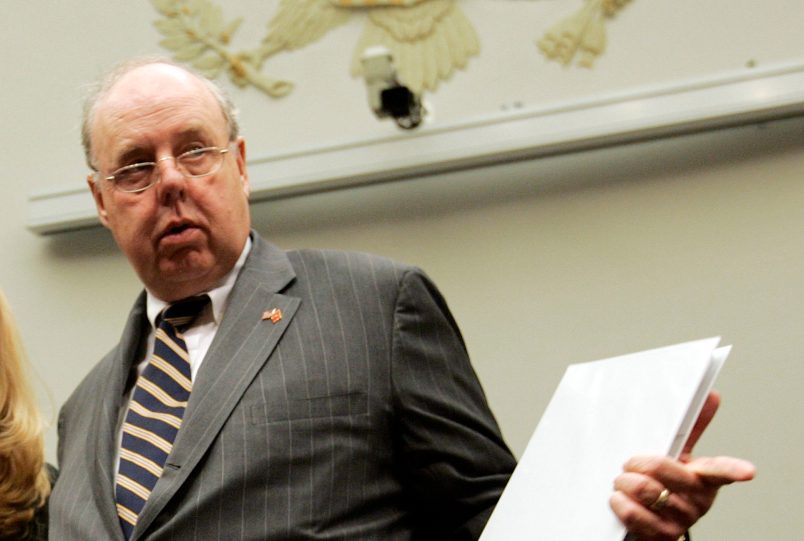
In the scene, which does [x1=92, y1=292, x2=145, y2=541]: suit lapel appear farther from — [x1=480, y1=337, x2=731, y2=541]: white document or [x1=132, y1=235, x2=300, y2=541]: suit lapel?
[x1=480, y1=337, x2=731, y2=541]: white document

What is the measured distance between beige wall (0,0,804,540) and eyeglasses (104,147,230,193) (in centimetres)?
124

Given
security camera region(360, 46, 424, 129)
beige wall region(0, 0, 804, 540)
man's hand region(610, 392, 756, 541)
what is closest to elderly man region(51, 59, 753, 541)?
man's hand region(610, 392, 756, 541)

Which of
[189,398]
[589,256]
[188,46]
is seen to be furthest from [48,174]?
[189,398]

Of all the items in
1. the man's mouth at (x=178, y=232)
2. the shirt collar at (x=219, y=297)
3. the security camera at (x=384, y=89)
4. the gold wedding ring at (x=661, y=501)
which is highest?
the security camera at (x=384, y=89)

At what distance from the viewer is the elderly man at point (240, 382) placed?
1.84m

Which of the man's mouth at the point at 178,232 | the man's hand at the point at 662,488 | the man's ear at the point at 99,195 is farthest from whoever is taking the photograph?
the man's ear at the point at 99,195

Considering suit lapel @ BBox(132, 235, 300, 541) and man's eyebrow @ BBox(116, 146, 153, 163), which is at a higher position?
man's eyebrow @ BBox(116, 146, 153, 163)

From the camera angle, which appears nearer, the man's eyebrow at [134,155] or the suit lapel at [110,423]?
the suit lapel at [110,423]

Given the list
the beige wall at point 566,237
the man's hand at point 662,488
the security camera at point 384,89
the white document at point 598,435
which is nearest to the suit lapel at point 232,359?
Result: the white document at point 598,435

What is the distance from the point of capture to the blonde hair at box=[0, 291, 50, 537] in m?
2.48

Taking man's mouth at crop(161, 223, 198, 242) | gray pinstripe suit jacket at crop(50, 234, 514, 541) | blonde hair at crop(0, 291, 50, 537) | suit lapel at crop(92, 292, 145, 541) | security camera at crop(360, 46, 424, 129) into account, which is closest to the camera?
gray pinstripe suit jacket at crop(50, 234, 514, 541)

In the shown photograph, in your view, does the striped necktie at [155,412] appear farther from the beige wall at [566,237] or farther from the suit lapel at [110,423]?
the beige wall at [566,237]

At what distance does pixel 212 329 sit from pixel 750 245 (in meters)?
1.64

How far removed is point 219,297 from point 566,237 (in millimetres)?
1411
